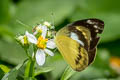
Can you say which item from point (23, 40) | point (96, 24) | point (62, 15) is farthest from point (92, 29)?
point (62, 15)

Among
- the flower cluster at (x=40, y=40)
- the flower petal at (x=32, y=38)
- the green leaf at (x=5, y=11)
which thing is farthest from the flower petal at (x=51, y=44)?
the green leaf at (x=5, y=11)

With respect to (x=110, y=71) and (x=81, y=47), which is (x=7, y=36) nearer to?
(x=110, y=71)

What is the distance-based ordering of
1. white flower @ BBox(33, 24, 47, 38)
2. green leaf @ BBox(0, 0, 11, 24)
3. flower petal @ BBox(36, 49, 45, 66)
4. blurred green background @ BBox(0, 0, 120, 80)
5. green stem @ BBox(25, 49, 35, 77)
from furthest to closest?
green leaf @ BBox(0, 0, 11, 24) < blurred green background @ BBox(0, 0, 120, 80) < white flower @ BBox(33, 24, 47, 38) < green stem @ BBox(25, 49, 35, 77) < flower petal @ BBox(36, 49, 45, 66)

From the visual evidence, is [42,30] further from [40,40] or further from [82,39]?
[82,39]

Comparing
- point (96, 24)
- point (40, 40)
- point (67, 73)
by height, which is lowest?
point (67, 73)

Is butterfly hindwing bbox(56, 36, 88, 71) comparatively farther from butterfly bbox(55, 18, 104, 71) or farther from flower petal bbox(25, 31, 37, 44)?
flower petal bbox(25, 31, 37, 44)

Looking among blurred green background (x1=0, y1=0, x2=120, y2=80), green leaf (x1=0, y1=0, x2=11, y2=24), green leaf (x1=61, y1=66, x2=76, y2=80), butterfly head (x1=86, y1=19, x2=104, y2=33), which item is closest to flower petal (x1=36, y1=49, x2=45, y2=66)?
green leaf (x1=61, y1=66, x2=76, y2=80)

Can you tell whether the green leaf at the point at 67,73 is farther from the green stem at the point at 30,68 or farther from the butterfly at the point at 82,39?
the green stem at the point at 30,68
